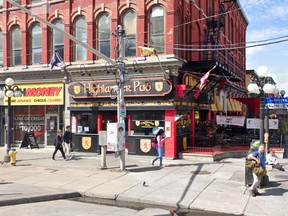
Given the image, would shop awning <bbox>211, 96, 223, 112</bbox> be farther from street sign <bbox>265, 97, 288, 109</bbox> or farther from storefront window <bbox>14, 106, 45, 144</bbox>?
storefront window <bbox>14, 106, 45, 144</bbox>

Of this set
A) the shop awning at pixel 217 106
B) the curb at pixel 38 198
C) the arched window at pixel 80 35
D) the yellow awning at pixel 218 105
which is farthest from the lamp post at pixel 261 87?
the yellow awning at pixel 218 105

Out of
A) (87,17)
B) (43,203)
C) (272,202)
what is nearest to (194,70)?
(87,17)

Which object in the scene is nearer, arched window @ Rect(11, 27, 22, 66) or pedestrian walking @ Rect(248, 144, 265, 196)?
pedestrian walking @ Rect(248, 144, 265, 196)

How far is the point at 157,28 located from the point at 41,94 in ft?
26.3

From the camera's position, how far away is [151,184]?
11117mm

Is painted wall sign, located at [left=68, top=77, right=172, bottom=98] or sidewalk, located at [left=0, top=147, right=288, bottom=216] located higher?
painted wall sign, located at [left=68, top=77, right=172, bottom=98]

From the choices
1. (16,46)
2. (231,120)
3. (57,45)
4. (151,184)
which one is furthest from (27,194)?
(16,46)

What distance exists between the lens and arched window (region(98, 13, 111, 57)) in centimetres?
1887

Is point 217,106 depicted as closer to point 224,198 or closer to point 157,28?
point 157,28

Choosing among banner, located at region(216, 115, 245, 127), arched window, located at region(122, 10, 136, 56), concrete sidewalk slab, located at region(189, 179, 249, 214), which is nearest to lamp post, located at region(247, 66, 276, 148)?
concrete sidewalk slab, located at region(189, 179, 249, 214)

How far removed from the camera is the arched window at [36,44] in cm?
2073

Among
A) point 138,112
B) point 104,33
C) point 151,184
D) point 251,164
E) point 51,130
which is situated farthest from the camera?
point 51,130

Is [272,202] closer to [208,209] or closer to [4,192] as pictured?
[208,209]

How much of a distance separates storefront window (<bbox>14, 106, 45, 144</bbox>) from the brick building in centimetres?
6
